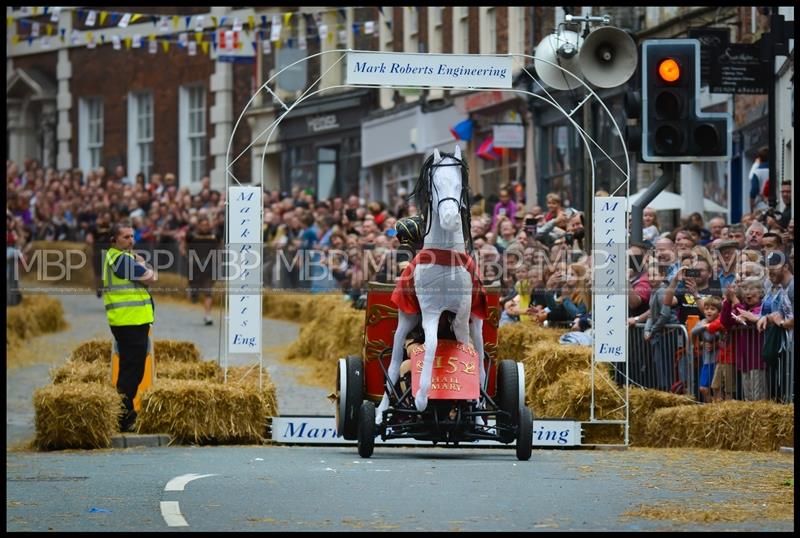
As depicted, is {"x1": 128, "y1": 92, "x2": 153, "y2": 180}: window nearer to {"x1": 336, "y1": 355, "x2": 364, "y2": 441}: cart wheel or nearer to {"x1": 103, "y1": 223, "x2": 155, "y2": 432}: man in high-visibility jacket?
{"x1": 103, "y1": 223, "x2": 155, "y2": 432}: man in high-visibility jacket

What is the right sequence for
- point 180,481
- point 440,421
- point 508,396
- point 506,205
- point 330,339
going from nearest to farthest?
point 180,481, point 440,421, point 508,396, point 330,339, point 506,205

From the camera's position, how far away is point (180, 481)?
13469 millimetres

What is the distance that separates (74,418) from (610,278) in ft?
17.0

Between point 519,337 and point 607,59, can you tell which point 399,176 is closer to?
point 519,337

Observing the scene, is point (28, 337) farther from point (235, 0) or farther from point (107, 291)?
point (235, 0)

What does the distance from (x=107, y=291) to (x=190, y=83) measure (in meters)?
38.3

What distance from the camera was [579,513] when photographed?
11.3 metres

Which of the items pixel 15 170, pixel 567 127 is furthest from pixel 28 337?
pixel 15 170

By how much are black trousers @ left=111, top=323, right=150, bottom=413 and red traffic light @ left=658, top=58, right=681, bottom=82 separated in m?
5.76

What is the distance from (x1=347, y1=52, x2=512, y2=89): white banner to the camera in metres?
17.3

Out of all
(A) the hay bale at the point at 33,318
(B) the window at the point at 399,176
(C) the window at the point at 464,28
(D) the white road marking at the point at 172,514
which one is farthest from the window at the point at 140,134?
(D) the white road marking at the point at 172,514

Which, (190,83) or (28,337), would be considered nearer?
(28,337)

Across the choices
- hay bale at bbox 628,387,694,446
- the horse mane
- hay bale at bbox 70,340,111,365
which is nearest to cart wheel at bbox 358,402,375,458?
the horse mane

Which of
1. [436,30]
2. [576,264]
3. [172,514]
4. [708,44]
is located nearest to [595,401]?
[576,264]
